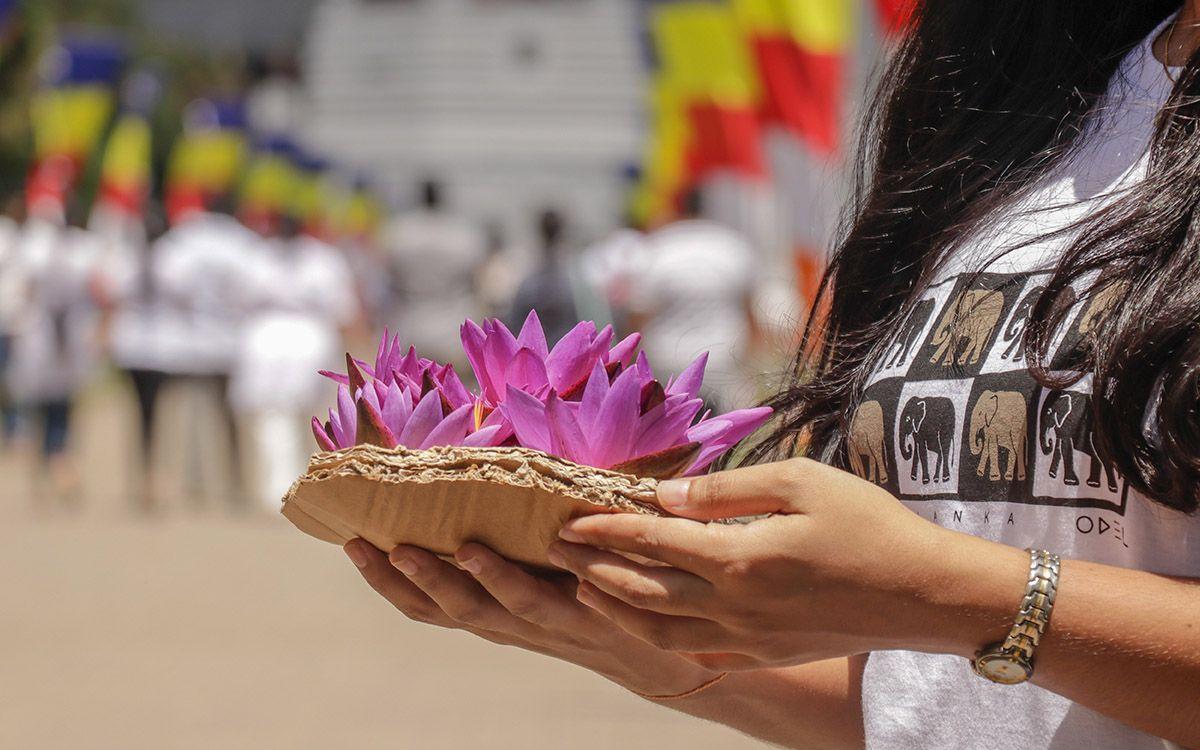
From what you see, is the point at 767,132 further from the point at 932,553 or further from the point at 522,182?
the point at 522,182

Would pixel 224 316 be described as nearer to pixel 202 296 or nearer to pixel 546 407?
pixel 202 296

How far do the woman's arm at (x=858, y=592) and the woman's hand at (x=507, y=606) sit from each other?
0.42ft

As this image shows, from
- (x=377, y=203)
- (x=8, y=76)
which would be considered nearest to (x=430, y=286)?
(x=8, y=76)

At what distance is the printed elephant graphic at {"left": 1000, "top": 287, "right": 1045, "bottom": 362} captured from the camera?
147 cm

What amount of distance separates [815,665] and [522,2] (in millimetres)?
63100

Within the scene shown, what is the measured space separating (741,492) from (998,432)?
32 cm

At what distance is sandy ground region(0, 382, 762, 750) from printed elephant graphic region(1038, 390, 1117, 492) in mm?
3923

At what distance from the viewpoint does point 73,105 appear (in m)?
16.5

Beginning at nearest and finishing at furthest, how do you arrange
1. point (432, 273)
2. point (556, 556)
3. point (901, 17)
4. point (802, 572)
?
point (802, 572) → point (556, 556) → point (901, 17) → point (432, 273)

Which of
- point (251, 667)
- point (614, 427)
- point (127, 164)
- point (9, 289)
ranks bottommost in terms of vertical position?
point (251, 667)

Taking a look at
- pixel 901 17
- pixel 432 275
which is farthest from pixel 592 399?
pixel 432 275

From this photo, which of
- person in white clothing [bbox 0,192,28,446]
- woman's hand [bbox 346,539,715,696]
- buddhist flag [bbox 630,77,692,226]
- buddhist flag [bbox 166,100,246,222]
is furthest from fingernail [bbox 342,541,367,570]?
buddhist flag [bbox 630,77,692,226]

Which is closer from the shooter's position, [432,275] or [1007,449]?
[1007,449]

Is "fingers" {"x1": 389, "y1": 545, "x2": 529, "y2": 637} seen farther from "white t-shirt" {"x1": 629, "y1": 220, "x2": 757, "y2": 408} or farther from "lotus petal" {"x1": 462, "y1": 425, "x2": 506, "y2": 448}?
"white t-shirt" {"x1": 629, "y1": 220, "x2": 757, "y2": 408}
